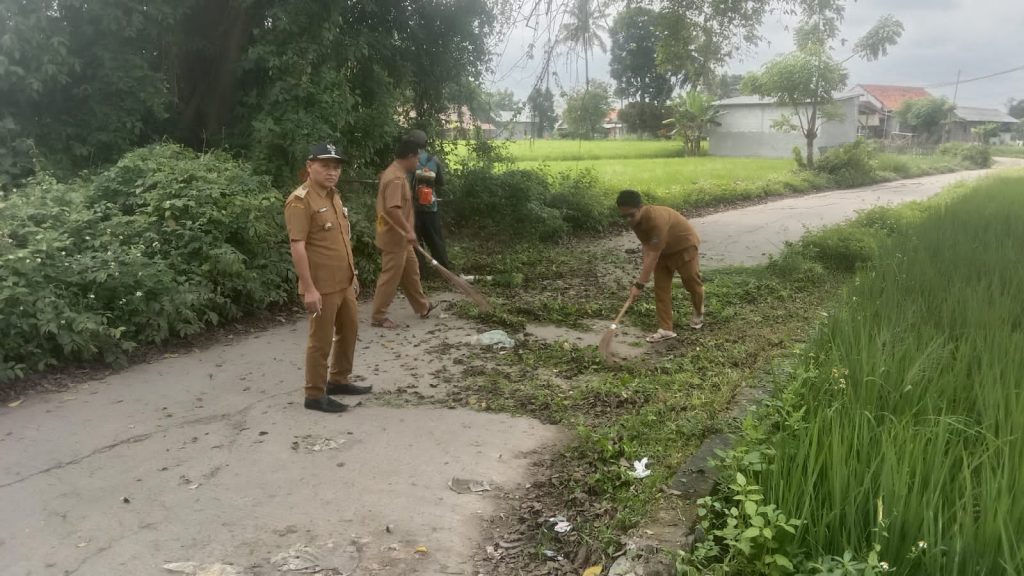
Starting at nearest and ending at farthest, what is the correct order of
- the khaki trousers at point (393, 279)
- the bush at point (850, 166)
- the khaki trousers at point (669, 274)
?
the khaki trousers at point (669, 274) → the khaki trousers at point (393, 279) → the bush at point (850, 166)

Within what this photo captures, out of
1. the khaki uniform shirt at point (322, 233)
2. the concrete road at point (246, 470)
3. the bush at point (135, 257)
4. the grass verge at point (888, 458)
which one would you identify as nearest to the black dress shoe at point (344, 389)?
the concrete road at point (246, 470)

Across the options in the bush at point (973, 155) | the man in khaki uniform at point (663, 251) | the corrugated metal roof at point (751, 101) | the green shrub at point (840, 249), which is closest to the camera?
the man in khaki uniform at point (663, 251)

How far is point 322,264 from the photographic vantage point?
442cm

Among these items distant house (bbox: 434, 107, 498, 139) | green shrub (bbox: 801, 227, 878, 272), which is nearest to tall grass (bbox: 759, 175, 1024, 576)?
green shrub (bbox: 801, 227, 878, 272)

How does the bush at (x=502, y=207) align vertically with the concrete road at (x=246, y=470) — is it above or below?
above

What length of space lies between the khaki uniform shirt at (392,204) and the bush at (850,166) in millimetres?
20501

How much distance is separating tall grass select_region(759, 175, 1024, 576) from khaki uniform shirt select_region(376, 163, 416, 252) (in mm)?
3594

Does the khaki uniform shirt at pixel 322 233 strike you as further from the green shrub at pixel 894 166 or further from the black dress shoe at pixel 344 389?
the green shrub at pixel 894 166

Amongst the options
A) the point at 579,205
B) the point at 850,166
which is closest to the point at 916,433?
the point at 579,205

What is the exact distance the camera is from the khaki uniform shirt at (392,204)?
6332mm

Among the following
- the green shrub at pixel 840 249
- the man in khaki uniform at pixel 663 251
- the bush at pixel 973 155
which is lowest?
the green shrub at pixel 840 249

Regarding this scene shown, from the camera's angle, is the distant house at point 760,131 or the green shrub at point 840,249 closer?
the green shrub at point 840,249

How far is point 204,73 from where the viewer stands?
359 inches

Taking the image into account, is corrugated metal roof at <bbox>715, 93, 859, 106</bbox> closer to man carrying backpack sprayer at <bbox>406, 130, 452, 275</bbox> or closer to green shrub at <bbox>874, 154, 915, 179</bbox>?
green shrub at <bbox>874, 154, 915, 179</bbox>
